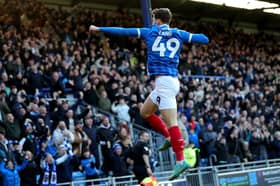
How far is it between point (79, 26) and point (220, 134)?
20.2 ft

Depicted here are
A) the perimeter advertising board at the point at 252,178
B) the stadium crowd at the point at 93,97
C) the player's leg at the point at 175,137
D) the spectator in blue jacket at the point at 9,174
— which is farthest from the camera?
the stadium crowd at the point at 93,97

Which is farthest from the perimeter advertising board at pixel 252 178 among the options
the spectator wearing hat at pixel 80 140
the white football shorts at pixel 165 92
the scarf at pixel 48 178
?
the white football shorts at pixel 165 92

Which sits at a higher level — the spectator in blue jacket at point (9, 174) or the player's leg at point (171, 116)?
the player's leg at point (171, 116)

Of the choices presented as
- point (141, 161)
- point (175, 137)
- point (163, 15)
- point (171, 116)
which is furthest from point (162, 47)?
point (141, 161)

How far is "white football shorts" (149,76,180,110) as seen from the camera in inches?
303

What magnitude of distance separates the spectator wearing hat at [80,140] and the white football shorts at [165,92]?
19.6ft

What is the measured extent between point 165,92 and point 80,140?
6.24 m

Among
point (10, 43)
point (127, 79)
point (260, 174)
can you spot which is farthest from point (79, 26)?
point (260, 174)

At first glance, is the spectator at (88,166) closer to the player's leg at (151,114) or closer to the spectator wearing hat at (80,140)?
the spectator wearing hat at (80,140)

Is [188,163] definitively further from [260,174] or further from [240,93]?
[240,93]

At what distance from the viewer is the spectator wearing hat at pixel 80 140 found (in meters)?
13.5

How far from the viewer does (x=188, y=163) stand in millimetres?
7711

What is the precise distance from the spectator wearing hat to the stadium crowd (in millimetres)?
23

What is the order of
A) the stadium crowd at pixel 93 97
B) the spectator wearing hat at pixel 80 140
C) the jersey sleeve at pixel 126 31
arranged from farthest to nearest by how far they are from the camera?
the spectator wearing hat at pixel 80 140 < the stadium crowd at pixel 93 97 < the jersey sleeve at pixel 126 31
